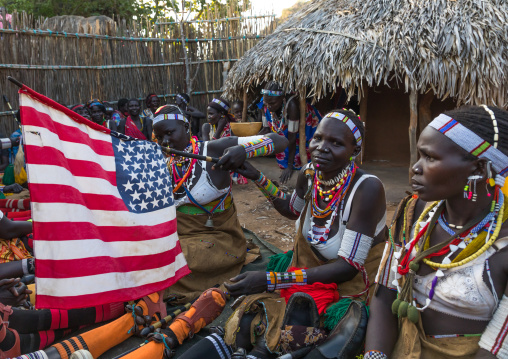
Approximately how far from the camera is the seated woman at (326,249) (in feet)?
7.72

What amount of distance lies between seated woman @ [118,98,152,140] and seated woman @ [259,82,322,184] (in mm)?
2311

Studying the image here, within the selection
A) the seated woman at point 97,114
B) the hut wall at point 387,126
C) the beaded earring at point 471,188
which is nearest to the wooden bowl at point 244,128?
the seated woman at point 97,114

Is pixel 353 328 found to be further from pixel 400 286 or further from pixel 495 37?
pixel 495 37

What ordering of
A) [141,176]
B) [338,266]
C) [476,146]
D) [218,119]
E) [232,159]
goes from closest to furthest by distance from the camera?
1. [476,146]
2. [338,266]
3. [141,176]
4. [232,159]
5. [218,119]

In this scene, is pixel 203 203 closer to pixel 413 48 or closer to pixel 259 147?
pixel 259 147

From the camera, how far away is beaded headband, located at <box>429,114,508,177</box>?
1.58 m

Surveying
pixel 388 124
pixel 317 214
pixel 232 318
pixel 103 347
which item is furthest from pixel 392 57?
pixel 103 347

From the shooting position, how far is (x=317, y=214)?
107 inches

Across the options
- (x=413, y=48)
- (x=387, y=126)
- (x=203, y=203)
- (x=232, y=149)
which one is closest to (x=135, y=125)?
(x=387, y=126)

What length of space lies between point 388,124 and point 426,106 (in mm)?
1395

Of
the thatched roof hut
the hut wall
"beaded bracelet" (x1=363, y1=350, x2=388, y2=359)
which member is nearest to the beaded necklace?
"beaded bracelet" (x1=363, y1=350, x2=388, y2=359)

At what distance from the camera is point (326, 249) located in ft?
8.66

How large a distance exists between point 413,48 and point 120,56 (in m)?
6.52

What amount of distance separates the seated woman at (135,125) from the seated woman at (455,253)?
6709mm
